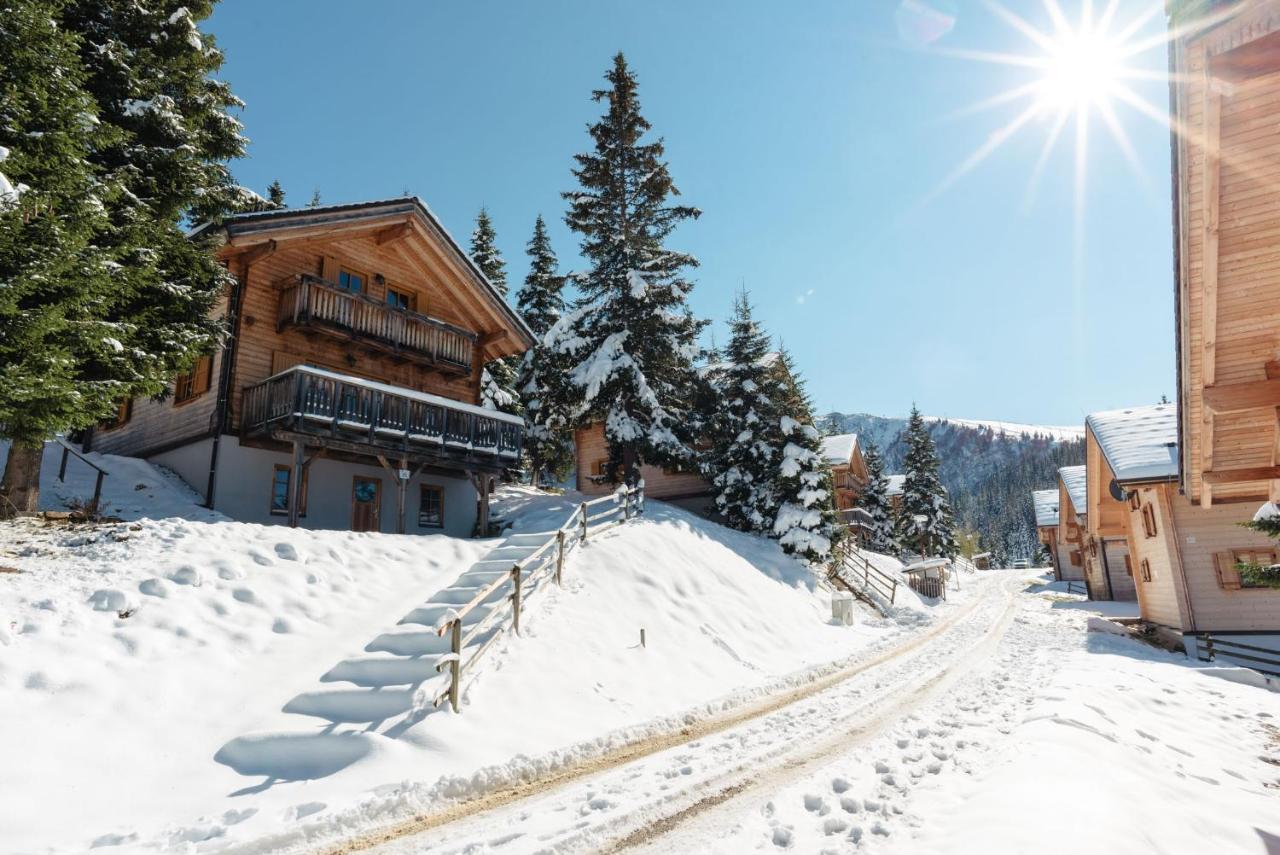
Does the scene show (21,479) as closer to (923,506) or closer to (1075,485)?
(1075,485)

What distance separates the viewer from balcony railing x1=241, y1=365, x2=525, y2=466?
15.2 metres

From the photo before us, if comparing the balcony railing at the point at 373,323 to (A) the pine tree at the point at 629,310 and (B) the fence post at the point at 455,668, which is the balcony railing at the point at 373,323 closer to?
(A) the pine tree at the point at 629,310

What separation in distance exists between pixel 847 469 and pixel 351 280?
37582mm

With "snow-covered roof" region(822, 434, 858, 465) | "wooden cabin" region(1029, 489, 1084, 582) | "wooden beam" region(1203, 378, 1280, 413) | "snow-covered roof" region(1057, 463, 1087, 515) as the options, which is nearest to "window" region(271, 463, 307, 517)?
"wooden beam" region(1203, 378, 1280, 413)

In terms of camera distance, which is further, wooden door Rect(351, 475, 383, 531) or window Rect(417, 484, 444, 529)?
window Rect(417, 484, 444, 529)

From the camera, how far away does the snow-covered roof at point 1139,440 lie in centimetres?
1931

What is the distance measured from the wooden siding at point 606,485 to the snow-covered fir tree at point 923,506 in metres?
25.0

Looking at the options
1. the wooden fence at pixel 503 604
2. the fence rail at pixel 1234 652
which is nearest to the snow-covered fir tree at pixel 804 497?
the wooden fence at pixel 503 604

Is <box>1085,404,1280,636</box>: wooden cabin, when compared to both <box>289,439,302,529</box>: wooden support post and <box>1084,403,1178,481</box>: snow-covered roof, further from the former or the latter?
<box>289,439,302,529</box>: wooden support post

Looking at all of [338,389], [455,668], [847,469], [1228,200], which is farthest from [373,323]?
[847,469]

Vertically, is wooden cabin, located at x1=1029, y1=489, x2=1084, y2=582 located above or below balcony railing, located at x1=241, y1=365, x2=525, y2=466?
below

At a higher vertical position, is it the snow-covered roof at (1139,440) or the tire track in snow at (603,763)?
the snow-covered roof at (1139,440)

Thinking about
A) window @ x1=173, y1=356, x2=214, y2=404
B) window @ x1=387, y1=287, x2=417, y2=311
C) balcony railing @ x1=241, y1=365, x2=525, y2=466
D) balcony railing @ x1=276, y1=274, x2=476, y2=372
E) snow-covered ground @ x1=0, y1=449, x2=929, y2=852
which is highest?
window @ x1=387, y1=287, x2=417, y2=311

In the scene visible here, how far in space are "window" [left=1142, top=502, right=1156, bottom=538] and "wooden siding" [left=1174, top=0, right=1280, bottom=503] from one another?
1379 cm
